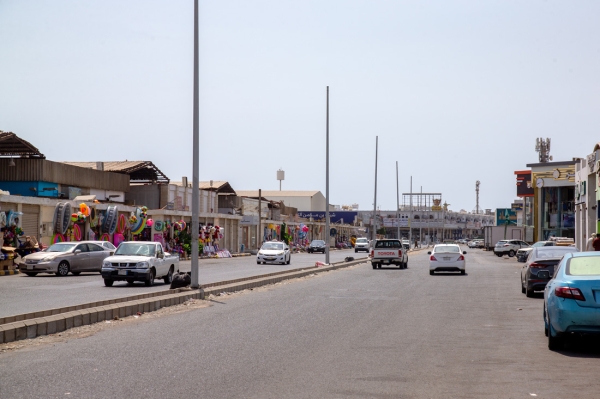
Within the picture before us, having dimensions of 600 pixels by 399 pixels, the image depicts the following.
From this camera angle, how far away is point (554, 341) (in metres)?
11.2

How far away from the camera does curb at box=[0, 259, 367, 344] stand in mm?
12148

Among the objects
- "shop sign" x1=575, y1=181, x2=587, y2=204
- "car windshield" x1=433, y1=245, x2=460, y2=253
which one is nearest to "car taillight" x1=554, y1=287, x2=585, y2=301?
"car windshield" x1=433, y1=245, x2=460, y2=253

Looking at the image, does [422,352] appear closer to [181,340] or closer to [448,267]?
[181,340]

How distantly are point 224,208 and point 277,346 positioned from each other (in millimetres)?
72926

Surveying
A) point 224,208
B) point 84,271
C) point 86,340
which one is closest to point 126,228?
point 84,271

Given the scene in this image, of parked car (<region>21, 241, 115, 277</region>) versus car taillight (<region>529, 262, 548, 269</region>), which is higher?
car taillight (<region>529, 262, 548, 269</region>)

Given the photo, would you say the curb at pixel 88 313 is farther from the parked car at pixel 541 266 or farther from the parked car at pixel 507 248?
the parked car at pixel 507 248

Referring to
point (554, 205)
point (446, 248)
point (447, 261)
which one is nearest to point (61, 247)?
point (447, 261)

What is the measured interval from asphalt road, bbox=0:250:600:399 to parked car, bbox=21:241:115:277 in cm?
1589

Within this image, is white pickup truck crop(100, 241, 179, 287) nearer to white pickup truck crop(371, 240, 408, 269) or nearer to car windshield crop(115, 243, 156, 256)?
car windshield crop(115, 243, 156, 256)

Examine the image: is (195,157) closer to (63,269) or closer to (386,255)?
(63,269)

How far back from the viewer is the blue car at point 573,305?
410 inches

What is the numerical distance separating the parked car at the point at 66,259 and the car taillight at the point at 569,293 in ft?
80.4

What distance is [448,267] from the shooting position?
36594 millimetres
